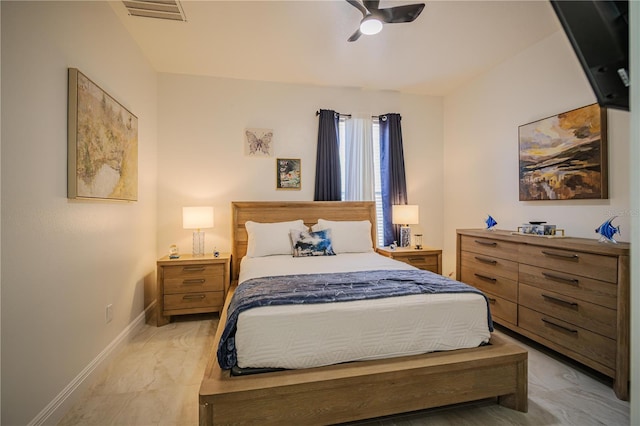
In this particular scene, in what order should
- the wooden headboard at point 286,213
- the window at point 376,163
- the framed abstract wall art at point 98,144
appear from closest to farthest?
the framed abstract wall art at point 98,144 → the wooden headboard at point 286,213 → the window at point 376,163

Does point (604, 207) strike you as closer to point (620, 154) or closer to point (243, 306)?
point (620, 154)

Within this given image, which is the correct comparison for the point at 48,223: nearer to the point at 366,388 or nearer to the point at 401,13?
the point at 366,388

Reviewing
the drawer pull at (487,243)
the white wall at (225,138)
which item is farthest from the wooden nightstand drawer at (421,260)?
the white wall at (225,138)

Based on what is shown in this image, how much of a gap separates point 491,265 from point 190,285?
9.89ft

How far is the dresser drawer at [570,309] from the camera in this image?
74.7 inches

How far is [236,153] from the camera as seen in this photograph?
3604mm

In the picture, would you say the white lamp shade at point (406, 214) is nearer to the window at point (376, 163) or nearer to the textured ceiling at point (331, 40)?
the window at point (376, 163)

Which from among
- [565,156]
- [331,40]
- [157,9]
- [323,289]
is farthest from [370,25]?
[565,156]

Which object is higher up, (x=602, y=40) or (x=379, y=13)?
(x=379, y=13)

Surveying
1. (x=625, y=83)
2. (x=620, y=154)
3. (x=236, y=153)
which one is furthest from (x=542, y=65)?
(x=236, y=153)

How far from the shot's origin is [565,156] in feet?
8.43

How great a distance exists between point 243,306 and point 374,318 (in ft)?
2.43

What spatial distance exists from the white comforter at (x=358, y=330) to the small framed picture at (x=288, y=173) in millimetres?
2279

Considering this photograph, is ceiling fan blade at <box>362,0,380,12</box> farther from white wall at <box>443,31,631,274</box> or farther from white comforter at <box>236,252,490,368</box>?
white comforter at <box>236,252,490,368</box>
